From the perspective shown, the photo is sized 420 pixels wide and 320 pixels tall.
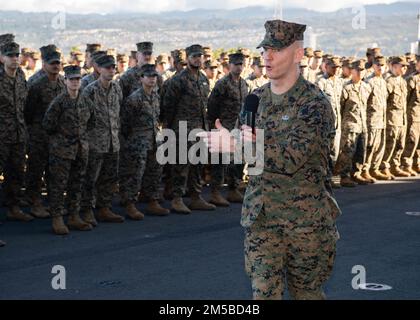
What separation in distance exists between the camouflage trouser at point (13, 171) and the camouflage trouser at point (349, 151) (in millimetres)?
5740

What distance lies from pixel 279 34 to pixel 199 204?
703cm

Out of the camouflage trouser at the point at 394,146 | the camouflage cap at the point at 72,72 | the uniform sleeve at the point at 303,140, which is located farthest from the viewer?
the camouflage trouser at the point at 394,146

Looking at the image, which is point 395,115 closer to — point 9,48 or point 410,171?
point 410,171

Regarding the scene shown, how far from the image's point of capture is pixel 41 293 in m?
7.34

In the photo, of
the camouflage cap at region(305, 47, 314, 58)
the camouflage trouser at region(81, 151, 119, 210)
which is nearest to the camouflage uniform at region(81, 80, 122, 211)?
the camouflage trouser at region(81, 151, 119, 210)

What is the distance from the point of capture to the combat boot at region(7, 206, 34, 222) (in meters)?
10.7

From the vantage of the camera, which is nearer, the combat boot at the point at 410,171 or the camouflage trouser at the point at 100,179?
the camouflage trouser at the point at 100,179

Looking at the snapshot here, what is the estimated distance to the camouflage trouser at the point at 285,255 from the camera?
4.99 m

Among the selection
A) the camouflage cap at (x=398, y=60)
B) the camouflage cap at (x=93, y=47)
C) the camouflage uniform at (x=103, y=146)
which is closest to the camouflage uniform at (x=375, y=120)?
the camouflage cap at (x=398, y=60)

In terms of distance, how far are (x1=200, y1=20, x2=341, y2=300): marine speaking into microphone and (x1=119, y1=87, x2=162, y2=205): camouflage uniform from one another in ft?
19.8

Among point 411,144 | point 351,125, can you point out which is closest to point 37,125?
point 351,125

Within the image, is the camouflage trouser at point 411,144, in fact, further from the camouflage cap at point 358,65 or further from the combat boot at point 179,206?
the combat boot at point 179,206

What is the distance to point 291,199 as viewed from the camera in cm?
498
